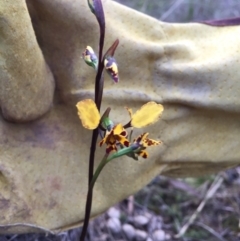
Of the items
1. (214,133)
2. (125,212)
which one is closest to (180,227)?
(125,212)

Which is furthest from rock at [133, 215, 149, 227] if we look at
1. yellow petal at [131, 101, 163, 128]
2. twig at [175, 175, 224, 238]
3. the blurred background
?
yellow petal at [131, 101, 163, 128]

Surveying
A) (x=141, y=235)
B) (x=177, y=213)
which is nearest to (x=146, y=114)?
(x=141, y=235)

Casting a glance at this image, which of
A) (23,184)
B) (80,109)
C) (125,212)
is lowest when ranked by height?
(125,212)

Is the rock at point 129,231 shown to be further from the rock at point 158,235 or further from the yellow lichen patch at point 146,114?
the yellow lichen patch at point 146,114

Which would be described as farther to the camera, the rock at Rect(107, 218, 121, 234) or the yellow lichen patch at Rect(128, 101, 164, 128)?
the rock at Rect(107, 218, 121, 234)

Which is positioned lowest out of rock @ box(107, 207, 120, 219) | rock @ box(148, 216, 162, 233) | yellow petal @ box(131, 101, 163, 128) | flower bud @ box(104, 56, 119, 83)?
rock @ box(107, 207, 120, 219)

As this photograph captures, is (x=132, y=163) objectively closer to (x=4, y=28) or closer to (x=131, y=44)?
(x=131, y=44)

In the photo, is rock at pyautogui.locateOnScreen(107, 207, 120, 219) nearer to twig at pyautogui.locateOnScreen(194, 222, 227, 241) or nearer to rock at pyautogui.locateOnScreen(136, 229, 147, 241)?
rock at pyautogui.locateOnScreen(136, 229, 147, 241)
